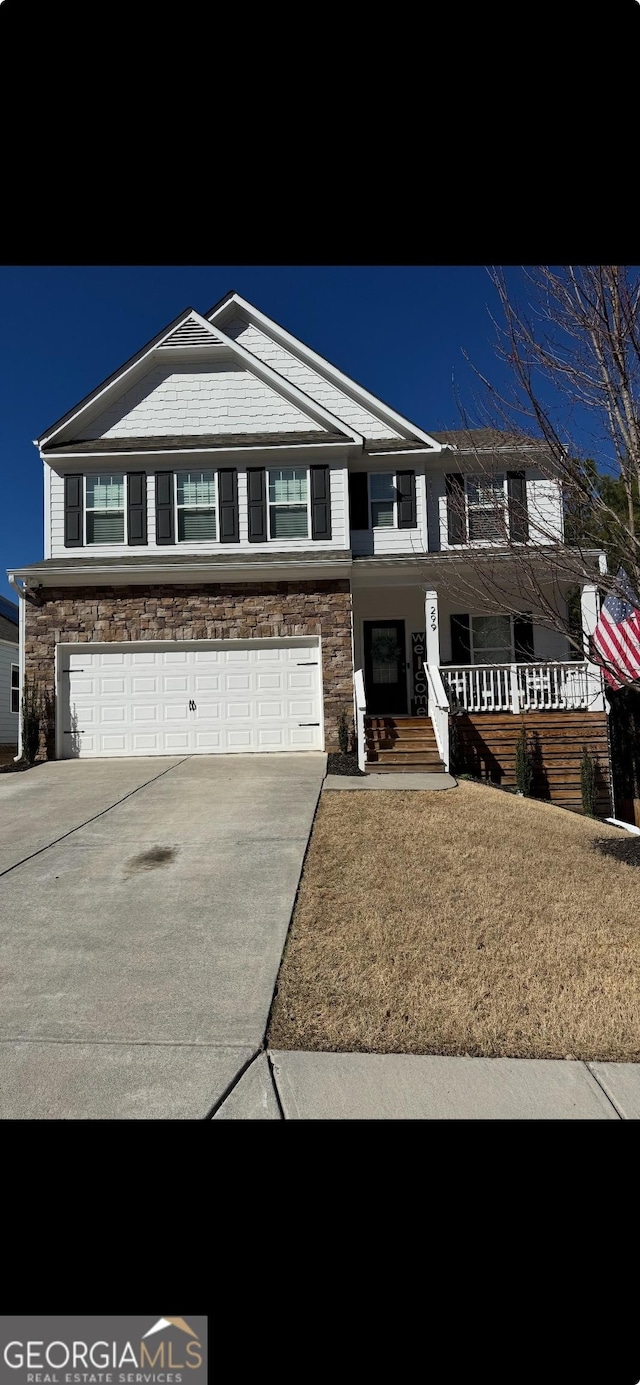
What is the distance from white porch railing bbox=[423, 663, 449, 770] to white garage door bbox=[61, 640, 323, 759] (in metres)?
2.13

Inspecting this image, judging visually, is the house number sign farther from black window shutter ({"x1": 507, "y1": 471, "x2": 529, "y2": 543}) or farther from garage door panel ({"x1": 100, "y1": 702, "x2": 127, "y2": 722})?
black window shutter ({"x1": 507, "y1": 471, "x2": 529, "y2": 543})

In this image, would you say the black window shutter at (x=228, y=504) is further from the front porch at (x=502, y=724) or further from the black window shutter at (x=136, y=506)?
the front porch at (x=502, y=724)

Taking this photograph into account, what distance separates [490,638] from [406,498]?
3.34 m

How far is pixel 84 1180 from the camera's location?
269cm

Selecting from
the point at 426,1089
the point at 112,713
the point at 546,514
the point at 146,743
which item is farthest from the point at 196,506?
the point at 426,1089

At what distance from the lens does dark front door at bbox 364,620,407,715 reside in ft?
48.0

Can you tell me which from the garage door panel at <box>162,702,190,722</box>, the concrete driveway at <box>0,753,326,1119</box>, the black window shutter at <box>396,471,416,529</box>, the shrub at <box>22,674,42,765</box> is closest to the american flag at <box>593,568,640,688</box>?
the concrete driveway at <box>0,753,326,1119</box>
